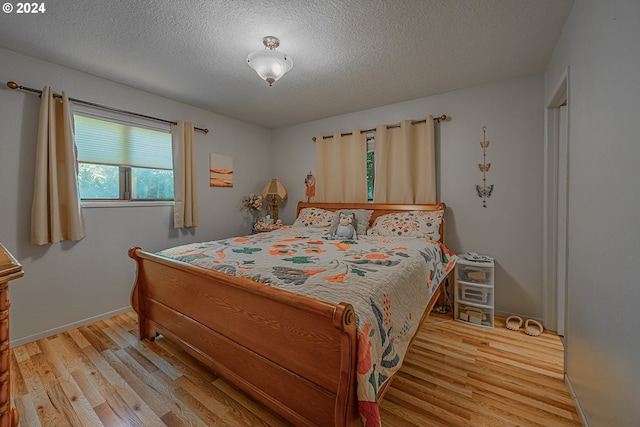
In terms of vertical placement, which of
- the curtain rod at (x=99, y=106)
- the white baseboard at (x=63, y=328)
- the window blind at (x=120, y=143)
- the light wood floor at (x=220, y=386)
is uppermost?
the curtain rod at (x=99, y=106)

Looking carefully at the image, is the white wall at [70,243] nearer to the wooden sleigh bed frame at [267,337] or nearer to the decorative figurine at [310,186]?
the wooden sleigh bed frame at [267,337]

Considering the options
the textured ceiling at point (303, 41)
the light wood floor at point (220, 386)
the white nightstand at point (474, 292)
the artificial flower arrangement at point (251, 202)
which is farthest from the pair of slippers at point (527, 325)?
the artificial flower arrangement at point (251, 202)

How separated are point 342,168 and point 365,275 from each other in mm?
2424

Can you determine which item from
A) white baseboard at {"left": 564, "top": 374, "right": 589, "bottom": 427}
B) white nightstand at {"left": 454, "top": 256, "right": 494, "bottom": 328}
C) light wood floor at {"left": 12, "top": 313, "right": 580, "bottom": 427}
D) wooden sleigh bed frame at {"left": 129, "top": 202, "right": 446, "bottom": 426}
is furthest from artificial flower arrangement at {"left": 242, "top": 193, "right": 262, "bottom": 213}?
white baseboard at {"left": 564, "top": 374, "right": 589, "bottom": 427}

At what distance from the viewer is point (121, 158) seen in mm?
2824

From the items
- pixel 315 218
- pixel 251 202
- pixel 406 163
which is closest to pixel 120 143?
pixel 251 202

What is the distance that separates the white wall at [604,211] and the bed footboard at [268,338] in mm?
1051

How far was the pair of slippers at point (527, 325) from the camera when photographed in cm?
235

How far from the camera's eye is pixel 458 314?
264cm

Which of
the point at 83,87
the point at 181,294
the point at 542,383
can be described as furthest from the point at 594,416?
the point at 83,87

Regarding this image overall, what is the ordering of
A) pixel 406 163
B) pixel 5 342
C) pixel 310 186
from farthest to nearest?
pixel 310 186, pixel 406 163, pixel 5 342

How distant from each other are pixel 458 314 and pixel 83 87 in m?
4.26

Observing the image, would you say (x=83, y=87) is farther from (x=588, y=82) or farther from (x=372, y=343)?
A: (x=588, y=82)

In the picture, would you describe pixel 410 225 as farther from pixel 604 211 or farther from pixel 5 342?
pixel 5 342
